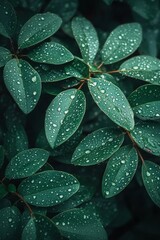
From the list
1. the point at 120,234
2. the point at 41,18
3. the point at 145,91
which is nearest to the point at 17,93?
the point at 41,18

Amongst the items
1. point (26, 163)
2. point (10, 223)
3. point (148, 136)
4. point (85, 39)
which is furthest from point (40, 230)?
point (85, 39)

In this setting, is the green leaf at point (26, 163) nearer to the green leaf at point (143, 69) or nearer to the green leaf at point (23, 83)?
the green leaf at point (23, 83)

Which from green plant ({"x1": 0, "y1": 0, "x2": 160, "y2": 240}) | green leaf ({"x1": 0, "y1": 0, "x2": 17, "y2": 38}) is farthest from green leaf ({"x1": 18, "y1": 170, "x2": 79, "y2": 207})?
green leaf ({"x1": 0, "y1": 0, "x2": 17, "y2": 38})

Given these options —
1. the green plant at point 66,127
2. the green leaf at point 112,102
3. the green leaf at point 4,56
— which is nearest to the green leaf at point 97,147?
the green plant at point 66,127

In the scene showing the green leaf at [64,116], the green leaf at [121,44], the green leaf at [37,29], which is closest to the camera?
the green leaf at [64,116]

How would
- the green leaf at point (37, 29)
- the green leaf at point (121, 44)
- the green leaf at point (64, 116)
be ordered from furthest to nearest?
the green leaf at point (121, 44)
the green leaf at point (37, 29)
the green leaf at point (64, 116)
